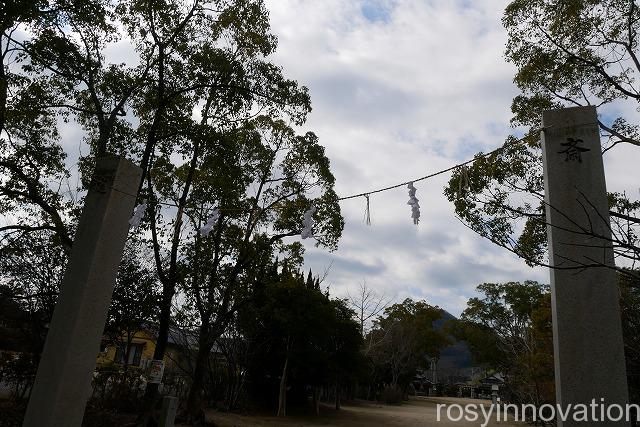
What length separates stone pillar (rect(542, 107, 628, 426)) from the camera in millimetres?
4039

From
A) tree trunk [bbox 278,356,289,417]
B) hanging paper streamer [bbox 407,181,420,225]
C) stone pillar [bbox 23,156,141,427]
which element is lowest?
tree trunk [bbox 278,356,289,417]

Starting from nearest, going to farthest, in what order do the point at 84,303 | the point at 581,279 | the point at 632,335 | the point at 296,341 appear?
the point at 581,279
the point at 84,303
the point at 632,335
the point at 296,341

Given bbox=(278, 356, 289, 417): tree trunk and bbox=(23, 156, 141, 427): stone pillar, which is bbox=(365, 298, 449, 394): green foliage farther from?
bbox=(23, 156, 141, 427): stone pillar

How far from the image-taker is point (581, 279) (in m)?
4.27

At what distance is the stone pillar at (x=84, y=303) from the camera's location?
516 cm

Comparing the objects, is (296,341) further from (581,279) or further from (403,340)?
(403,340)

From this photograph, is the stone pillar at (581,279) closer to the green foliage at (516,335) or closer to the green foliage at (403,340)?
the green foliage at (516,335)

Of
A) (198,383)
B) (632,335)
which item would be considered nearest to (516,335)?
(632,335)

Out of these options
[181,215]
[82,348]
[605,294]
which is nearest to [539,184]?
[605,294]

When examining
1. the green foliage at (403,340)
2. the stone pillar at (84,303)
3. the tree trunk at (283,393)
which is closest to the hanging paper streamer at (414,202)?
the stone pillar at (84,303)

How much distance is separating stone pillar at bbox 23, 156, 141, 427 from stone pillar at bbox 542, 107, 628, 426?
521 centimetres

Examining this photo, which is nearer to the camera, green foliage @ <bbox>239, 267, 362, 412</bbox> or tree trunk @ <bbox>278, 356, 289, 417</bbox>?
green foliage @ <bbox>239, 267, 362, 412</bbox>

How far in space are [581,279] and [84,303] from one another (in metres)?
5.57

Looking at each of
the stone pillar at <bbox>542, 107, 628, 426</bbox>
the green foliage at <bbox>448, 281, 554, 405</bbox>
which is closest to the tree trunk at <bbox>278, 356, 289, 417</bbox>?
the green foliage at <bbox>448, 281, 554, 405</bbox>
